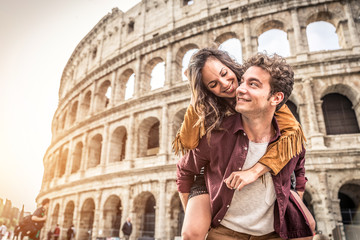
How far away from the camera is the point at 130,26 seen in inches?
734

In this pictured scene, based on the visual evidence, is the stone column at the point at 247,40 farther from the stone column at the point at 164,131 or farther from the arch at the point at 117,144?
the arch at the point at 117,144

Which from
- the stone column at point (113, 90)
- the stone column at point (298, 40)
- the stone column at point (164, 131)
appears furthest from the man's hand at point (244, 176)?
the stone column at point (113, 90)

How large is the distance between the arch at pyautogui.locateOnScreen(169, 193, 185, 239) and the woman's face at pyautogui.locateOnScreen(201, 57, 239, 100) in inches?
441

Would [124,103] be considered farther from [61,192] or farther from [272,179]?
[272,179]

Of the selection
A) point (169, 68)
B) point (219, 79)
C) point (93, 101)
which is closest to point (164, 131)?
point (169, 68)

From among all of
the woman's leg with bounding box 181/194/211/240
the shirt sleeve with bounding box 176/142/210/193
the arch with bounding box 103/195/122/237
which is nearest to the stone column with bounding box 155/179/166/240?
the arch with bounding box 103/195/122/237

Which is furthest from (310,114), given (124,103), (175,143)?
(175,143)

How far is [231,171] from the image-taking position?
1.50m

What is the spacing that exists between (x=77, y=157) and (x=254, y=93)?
18862 millimetres

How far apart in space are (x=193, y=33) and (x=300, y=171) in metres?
14.1

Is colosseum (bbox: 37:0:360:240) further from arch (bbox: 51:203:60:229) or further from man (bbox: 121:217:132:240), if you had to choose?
man (bbox: 121:217:132:240)

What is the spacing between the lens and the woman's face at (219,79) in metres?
1.72

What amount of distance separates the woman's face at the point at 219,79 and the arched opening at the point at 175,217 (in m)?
11.2

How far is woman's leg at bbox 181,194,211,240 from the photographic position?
1.53 metres
